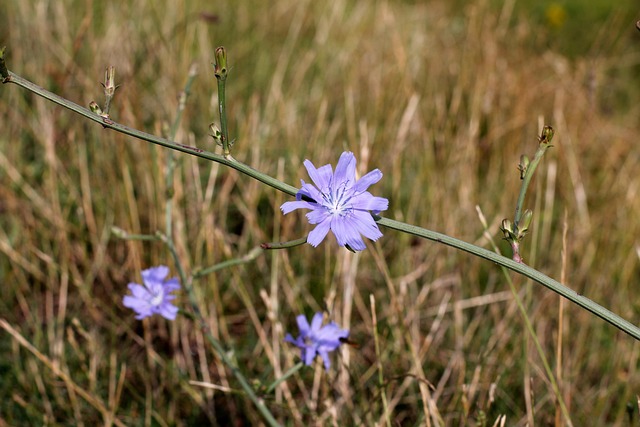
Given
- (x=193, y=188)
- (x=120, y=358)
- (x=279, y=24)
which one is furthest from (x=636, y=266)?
(x=279, y=24)

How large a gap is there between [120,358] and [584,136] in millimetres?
2756

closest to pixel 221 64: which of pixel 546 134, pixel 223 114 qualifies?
pixel 223 114

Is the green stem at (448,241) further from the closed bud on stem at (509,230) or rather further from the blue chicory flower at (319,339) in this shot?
the blue chicory flower at (319,339)

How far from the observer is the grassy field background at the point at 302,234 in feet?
7.38

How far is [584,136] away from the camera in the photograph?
386cm

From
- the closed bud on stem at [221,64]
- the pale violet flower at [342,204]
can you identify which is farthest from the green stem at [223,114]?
the pale violet flower at [342,204]

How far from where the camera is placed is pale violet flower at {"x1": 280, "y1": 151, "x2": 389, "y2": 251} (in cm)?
110

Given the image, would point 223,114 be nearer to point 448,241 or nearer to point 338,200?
point 338,200

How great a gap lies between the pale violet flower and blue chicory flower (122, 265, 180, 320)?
0.66 m

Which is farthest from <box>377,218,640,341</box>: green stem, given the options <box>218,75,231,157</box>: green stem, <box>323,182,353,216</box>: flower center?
<box>218,75,231,157</box>: green stem

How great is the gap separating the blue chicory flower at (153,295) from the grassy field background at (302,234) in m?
0.28

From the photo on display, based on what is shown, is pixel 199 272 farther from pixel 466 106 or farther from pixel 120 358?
pixel 466 106

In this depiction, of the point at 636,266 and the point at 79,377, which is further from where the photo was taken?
the point at 636,266

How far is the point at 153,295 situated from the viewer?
1818 mm
